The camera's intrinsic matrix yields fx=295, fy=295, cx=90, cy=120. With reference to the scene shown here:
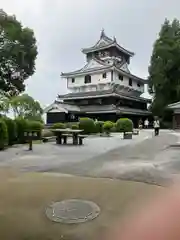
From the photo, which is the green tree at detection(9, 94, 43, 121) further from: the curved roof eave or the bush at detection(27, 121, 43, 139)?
the curved roof eave

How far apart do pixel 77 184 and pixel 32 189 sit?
85 centimetres

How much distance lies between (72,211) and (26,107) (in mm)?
20556

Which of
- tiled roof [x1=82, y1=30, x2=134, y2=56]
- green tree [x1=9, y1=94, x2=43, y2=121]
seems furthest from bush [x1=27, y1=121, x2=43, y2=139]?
tiled roof [x1=82, y1=30, x2=134, y2=56]

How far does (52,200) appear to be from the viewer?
443 centimetres

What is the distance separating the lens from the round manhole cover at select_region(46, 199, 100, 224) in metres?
3.68

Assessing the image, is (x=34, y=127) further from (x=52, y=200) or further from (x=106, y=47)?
(x=106, y=47)

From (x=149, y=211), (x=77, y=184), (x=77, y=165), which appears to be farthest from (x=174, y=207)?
(x=77, y=165)

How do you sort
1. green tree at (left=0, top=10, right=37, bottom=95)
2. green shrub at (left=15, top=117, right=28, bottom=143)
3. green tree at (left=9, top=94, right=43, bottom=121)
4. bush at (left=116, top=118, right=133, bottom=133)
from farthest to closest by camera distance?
bush at (left=116, top=118, right=133, bottom=133), green tree at (left=0, top=10, right=37, bottom=95), green tree at (left=9, top=94, right=43, bottom=121), green shrub at (left=15, top=117, right=28, bottom=143)

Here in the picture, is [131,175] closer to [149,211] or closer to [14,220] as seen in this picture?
[149,211]

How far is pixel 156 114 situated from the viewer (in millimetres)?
42781

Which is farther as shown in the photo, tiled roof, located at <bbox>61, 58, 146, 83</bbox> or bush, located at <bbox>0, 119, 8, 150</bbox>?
tiled roof, located at <bbox>61, 58, 146, 83</bbox>

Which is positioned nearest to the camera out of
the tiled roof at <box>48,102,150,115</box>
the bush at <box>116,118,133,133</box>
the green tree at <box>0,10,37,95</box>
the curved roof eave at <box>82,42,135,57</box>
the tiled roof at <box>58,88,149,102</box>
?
the green tree at <box>0,10,37,95</box>

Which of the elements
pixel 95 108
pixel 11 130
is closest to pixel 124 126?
pixel 95 108

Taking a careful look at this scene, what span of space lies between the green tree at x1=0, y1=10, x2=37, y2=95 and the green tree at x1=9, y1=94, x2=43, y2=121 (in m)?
4.28
